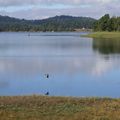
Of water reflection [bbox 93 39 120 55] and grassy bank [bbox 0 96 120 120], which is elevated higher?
grassy bank [bbox 0 96 120 120]

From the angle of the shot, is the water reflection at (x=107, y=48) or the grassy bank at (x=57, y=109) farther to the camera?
the water reflection at (x=107, y=48)

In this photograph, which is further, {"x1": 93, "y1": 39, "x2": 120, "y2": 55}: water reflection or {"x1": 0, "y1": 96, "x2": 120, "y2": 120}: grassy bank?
{"x1": 93, "y1": 39, "x2": 120, "y2": 55}: water reflection

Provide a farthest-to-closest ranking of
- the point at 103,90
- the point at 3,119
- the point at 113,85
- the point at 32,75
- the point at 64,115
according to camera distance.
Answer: the point at 32,75 < the point at 113,85 < the point at 103,90 < the point at 64,115 < the point at 3,119

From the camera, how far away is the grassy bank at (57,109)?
40.5 ft

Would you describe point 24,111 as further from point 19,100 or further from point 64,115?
point 19,100

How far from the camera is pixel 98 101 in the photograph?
53.3ft

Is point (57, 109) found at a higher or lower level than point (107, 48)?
higher

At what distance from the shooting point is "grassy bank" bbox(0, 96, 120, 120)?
40.5ft

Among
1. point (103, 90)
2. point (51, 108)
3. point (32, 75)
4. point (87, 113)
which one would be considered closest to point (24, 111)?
point (51, 108)

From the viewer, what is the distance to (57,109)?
13898mm

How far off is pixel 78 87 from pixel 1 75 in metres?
9.64

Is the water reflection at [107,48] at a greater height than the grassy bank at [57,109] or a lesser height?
lesser

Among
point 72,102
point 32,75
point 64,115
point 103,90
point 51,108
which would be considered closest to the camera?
point 64,115

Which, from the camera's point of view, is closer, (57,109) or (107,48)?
(57,109)
